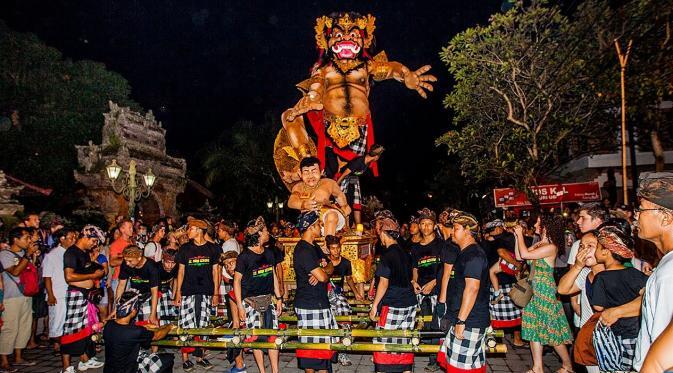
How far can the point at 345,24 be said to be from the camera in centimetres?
968

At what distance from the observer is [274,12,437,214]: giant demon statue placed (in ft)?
31.8

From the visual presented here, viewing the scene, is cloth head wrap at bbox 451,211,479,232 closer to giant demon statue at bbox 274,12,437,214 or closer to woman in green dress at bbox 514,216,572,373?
woman in green dress at bbox 514,216,572,373

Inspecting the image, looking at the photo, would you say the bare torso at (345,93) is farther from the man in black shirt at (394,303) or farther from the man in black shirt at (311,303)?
the man in black shirt at (311,303)

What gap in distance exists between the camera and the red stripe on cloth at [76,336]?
6.25 metres

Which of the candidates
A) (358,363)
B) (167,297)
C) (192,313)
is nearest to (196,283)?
(192,313)

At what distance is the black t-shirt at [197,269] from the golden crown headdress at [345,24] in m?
5.60

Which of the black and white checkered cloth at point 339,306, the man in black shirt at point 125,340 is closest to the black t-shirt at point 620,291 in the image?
the black and white checkered cloth at point 339,306

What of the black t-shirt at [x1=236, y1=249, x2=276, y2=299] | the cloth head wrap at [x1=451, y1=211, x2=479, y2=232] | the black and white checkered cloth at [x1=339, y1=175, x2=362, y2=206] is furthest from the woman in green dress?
the black and white checkered cloth at [x1=339, y1=175, x2=362, y2=206]

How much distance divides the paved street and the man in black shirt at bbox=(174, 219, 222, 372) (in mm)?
550

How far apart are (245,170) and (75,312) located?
A: 24.7 metres

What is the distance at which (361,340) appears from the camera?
6301mm

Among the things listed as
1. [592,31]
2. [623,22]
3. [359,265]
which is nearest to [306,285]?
[359,265]

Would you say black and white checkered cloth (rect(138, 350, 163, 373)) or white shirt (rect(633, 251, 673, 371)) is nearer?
white shirt (rect(633, 251, 673, 371))

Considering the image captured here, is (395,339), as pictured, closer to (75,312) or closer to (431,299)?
(431,299)
